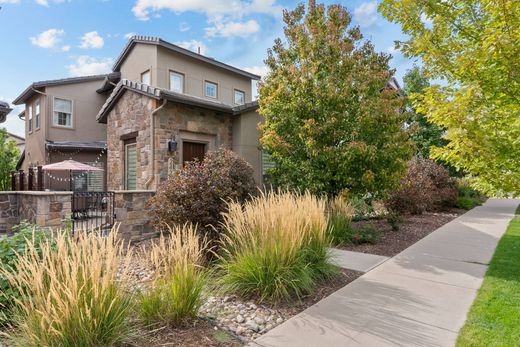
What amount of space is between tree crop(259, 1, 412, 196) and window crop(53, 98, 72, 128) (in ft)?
39.4

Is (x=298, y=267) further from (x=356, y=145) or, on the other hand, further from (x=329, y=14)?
(x=329, y=14)

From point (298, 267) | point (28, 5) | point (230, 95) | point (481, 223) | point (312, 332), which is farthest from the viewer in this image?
point (230, 95)

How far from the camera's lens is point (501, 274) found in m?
5.16

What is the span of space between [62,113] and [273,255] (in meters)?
15.6

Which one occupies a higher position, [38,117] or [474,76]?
[38,117]

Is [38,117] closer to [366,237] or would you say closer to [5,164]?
[5,164]

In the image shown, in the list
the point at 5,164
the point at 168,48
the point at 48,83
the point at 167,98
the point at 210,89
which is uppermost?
the point at 168,48

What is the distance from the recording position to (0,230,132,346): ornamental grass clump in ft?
7.61

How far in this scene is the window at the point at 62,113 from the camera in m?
14.9

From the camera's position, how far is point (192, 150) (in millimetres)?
10195

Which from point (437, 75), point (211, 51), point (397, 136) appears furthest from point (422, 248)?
point (211, 51)

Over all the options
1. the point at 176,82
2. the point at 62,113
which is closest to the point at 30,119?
the point at 62,113

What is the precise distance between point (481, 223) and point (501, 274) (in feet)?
20.9

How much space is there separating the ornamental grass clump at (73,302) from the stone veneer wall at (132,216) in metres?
4.47
